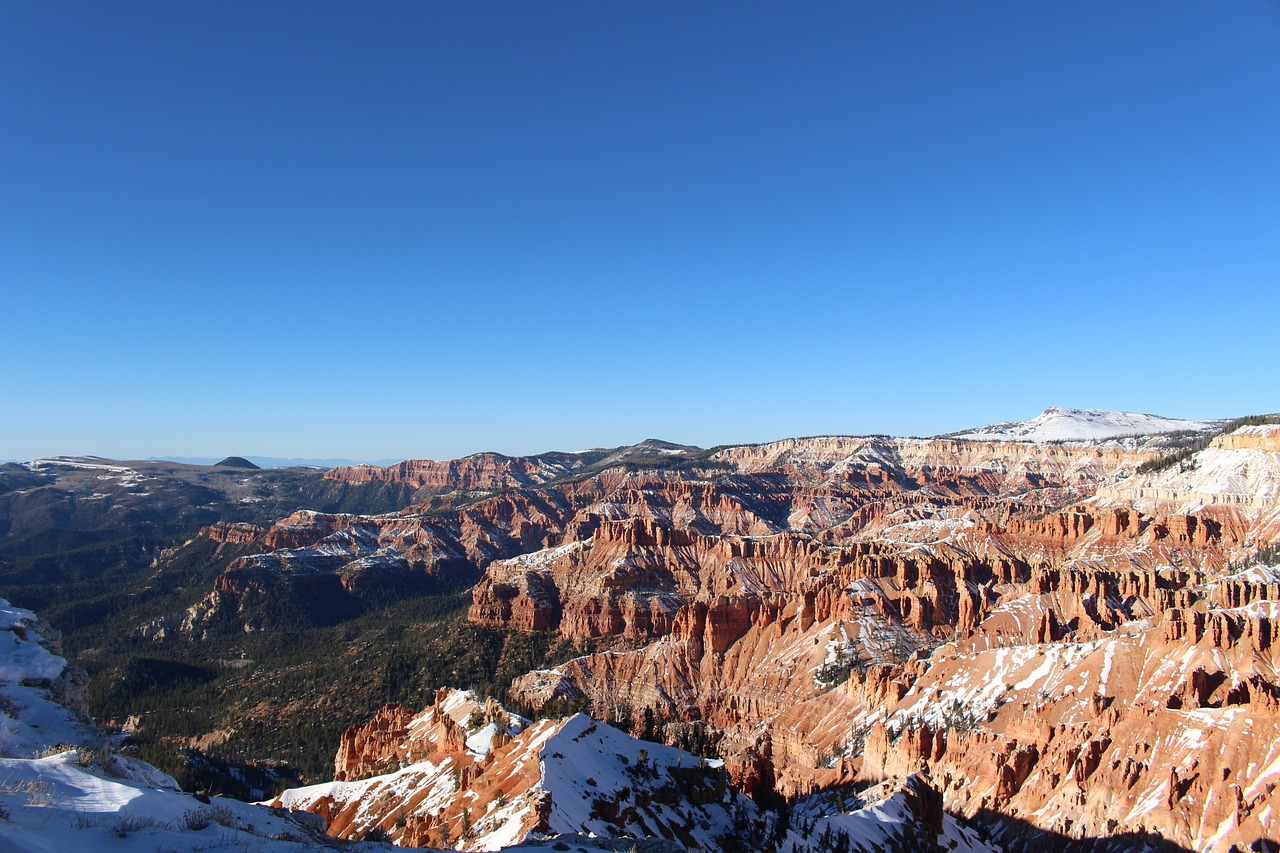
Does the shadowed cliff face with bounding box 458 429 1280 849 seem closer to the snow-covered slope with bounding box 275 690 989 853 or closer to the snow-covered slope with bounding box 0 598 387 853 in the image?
the snow-covered slope with bounding box 275 690 989 853

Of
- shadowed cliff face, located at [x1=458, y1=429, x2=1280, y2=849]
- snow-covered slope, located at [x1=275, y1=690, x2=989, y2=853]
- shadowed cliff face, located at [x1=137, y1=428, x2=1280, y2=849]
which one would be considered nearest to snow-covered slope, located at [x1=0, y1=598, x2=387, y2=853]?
snow-covered slope, located at [x1=275, y1=690, x2=989, y2=853]

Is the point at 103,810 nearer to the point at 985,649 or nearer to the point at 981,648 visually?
the point at 985,649

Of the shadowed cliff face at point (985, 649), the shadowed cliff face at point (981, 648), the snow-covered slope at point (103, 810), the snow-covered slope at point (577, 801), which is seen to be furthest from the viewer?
the shadowed cliff face at point (981, 648)

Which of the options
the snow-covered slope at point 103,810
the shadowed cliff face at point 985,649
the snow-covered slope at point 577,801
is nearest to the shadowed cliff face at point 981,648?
the shadowed cliff face at point 985,649

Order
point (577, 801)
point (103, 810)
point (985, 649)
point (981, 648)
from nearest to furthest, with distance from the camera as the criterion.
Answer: point (103, 810), point (577, 801), point (985, 649), point (981, 648)

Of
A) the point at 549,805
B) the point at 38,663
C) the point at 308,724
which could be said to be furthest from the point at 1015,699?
the point at 308,724

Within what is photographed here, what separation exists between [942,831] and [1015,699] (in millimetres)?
27242

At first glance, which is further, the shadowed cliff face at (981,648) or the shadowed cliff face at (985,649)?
the shadowed cliff face at (981,648)

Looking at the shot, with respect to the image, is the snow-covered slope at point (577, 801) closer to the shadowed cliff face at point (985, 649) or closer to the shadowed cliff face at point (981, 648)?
the shadowed cliff face at point (981, 648)

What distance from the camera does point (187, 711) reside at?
12250 centimetres

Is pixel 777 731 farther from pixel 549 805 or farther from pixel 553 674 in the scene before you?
pixel 549 805

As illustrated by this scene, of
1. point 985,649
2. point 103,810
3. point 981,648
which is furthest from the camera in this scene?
point 981,648

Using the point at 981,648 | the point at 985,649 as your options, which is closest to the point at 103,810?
the point at 985,649

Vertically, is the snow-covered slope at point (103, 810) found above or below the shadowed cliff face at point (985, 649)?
above
